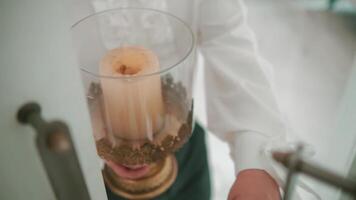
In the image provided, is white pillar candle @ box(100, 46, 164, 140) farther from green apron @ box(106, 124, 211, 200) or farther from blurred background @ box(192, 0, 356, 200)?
blurred background @ box(192, 0, 356, 200)

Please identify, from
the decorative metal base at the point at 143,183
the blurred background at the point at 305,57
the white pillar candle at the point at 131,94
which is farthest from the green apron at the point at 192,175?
the blurred background at the point at 305,57

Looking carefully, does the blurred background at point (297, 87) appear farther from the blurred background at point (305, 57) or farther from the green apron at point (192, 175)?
the green apron at point (192, 175)

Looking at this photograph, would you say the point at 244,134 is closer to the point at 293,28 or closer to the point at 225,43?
the point at 225,43

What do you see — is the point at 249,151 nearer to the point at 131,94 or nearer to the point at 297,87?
the point at 131,94

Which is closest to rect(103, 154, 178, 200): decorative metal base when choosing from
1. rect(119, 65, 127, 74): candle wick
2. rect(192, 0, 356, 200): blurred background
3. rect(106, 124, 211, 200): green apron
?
rect(106, 124, 211, 200): green apron

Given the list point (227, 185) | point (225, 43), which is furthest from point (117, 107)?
point (227, 185)

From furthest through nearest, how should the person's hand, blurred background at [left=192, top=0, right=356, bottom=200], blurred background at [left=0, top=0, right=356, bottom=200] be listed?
blurred background at [left=192, top=0, right=356, bottom=200] < the person's hand < blurred background at [left=0, top=0, right=356, bottom=200]
